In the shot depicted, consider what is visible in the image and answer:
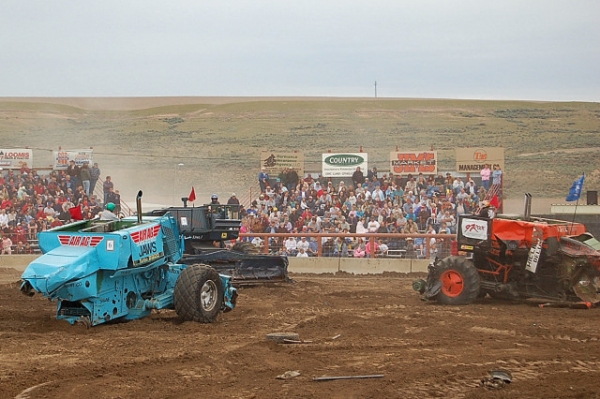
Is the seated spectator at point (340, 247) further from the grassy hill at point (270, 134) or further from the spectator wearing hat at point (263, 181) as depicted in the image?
the grassy hill at point (270, 134)

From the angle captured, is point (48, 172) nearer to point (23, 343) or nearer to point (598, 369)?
point (23, 343)

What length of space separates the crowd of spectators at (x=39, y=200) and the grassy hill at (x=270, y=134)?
10661mm

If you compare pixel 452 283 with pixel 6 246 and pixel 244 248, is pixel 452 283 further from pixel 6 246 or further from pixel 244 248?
pixel 6 246

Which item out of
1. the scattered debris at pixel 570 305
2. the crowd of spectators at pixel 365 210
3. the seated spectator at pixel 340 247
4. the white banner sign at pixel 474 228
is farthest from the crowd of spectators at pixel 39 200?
the scattered debris at pixel 570 305

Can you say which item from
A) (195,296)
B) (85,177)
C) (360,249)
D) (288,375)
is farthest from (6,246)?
(288,375)

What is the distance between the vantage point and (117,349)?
9.90m

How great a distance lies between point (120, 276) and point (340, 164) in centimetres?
1926

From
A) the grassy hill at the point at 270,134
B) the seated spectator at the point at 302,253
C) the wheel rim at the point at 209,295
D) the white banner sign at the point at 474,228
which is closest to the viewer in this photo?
the wheel rim at the point at 209,295

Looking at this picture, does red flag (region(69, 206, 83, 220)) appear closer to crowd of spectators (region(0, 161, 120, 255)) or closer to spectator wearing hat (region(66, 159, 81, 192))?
crowd of spectators (region(0, 161, 120, 255))

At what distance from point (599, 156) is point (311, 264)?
33.7m

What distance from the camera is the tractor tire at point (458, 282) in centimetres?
1443

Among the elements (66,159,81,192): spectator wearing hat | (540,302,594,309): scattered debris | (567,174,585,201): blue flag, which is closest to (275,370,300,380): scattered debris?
(540,302,594,309): scattered debris

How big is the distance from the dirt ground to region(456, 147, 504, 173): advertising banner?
48.8 ft

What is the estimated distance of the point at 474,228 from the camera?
14938 millimetres
